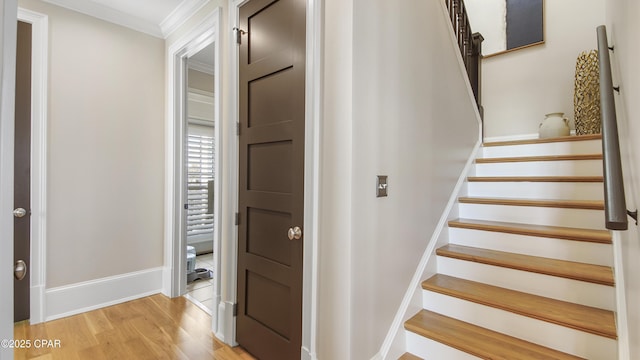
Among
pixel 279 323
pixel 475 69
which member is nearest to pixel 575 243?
pixel 279 323

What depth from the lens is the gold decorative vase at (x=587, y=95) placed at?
2963 millimetres

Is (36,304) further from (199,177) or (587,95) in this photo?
(587,95)

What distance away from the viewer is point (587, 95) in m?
3.03

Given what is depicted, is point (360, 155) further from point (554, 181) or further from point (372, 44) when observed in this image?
point (554, 181)

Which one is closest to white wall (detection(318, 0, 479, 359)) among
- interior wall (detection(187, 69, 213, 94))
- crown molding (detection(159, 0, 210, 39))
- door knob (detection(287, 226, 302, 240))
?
door knob (detection(287, 226, 302, 240))

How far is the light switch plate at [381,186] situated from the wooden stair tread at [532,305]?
2.66 feet

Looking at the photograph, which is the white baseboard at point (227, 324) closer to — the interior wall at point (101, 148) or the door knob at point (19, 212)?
the interior wall at point (101, 148)

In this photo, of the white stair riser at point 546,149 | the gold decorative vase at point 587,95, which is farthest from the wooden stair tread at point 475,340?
the gold decorative vase at point 587,95

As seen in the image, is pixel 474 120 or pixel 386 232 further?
pixel 474 120

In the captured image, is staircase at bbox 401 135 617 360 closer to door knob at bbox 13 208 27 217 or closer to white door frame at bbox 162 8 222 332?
white door frame at bbox 162 8 222 332

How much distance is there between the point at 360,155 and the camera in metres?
1.52

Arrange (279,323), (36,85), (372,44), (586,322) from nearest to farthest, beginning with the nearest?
(586,322) < (372,44) < (279,323) < (36,85)

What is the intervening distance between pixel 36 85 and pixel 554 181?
441 cm

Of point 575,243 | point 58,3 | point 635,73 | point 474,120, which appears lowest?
point 575,243
